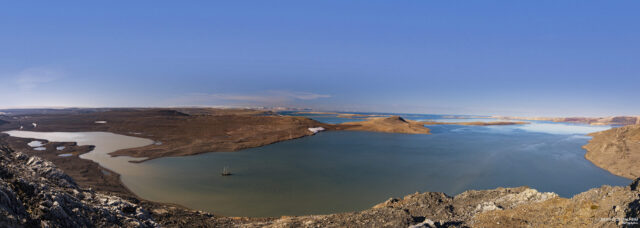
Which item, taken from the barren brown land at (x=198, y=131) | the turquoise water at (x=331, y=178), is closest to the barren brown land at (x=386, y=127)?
the barren brown land at (x=198, y=131)

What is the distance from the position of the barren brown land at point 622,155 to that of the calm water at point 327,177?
2.81ft

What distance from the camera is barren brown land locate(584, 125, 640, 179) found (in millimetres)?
17508

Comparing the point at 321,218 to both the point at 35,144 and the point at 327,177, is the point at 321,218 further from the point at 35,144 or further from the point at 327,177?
the point at 35,144

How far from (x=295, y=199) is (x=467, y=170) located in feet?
44.9

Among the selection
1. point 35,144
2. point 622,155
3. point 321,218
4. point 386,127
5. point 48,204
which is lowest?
point 35,144

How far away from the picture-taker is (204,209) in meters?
9.95

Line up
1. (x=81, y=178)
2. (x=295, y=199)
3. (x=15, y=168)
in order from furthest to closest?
(x=81, y=178)
(x=295, y=199)
(x=15, y=168)

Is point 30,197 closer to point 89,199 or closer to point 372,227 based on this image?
point 89,199

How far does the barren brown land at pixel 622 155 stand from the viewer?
57.4 ft

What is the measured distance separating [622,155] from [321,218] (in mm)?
26678

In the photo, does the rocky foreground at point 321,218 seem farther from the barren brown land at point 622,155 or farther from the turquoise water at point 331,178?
the barren brown land at point 622,155

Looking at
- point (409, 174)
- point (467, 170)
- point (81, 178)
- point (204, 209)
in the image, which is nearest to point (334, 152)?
point (409, 174)

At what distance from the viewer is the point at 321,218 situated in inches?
285

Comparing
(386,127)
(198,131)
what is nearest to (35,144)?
(198,131)
